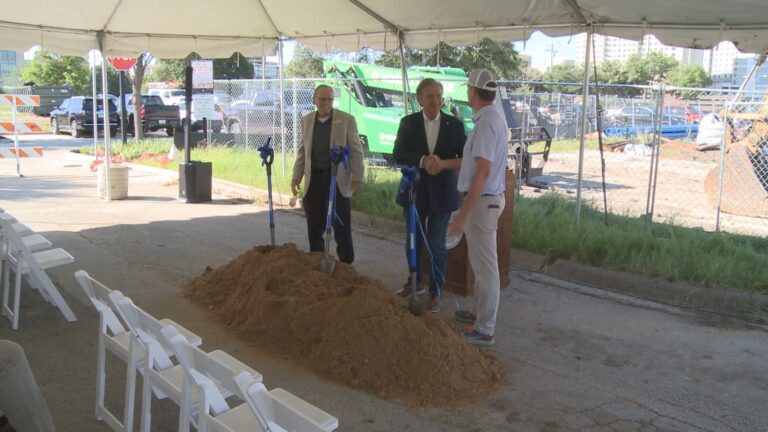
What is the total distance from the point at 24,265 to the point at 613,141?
21.4 metres

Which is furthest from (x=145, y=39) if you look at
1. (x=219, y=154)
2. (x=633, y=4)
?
(x=633, y=4)

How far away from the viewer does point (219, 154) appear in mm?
15422

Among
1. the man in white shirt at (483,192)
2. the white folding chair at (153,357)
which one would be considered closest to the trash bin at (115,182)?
the man in white shirt at (483,192)

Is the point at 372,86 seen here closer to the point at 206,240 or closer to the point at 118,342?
the point at 206,240

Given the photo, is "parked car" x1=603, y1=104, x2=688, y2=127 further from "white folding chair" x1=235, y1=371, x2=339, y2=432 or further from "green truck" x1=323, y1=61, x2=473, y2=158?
"white folding chair" x1=235, y1=371, x2=339, y2=432

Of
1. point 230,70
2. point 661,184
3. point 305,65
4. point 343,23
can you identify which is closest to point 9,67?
point 230,70

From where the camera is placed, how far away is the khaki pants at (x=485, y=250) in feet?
15.1

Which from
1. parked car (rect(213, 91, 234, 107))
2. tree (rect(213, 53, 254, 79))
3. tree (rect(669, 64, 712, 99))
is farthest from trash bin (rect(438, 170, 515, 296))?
tree (rect(669, 64, 712, 99))

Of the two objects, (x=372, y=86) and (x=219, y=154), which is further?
(x=372, y=86)

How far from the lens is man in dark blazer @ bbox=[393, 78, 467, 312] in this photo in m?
5.27

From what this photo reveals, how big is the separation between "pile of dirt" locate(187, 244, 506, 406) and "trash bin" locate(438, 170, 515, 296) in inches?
50.7

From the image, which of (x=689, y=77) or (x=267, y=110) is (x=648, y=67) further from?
(x=267, y=110)

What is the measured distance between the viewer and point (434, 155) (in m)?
5.23

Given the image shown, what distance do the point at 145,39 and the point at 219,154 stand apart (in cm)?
598
